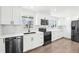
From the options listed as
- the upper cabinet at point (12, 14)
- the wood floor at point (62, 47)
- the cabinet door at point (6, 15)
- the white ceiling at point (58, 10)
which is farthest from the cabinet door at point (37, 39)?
the cabinet door at point (6, 15)

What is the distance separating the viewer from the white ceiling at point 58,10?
Answer: 1505 mm

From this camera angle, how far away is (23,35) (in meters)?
2.16

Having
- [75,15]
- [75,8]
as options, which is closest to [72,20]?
[75,15]

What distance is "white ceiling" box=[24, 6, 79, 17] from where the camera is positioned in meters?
1.51

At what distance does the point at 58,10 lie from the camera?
1.57m

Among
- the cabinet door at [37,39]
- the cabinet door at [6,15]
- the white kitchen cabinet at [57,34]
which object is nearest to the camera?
the white kitchen cabinet at [57,34]

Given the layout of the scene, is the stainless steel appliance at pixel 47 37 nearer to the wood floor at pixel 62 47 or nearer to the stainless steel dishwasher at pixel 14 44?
the wood floor at pixel 62 47

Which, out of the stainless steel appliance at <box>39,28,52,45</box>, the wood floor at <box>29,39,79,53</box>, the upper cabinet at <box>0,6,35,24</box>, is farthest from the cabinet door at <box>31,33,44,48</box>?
the upper cabinet at <box>0,6,35,24</box>

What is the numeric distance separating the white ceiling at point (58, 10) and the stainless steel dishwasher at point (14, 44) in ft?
3.04

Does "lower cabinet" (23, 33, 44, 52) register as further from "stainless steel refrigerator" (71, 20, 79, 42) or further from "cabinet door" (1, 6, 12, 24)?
"stainless steel refrigerator" (71, 20, 79, 42)

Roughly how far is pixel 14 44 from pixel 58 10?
53.2 inches

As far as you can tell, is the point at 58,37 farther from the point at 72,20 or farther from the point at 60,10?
the point at 60,10

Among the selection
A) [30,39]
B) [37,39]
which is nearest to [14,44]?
[30,39]

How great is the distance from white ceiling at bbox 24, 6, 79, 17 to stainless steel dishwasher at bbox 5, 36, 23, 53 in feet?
3.04
